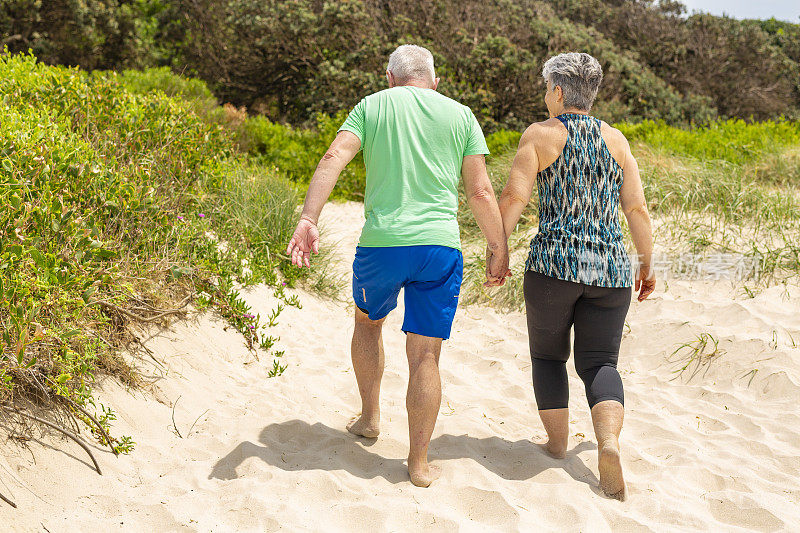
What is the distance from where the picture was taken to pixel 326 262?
6.17 meters

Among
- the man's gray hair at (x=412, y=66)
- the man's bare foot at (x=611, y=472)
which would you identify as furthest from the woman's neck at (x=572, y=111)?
the man's bare foot at (x=611, y=472)

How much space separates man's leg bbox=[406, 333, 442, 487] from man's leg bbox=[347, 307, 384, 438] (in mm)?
309

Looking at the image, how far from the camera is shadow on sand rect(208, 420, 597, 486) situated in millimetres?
3285

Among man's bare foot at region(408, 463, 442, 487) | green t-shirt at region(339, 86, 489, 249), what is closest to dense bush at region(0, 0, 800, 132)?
green t-shirt at region(339, 86, 489, 249)

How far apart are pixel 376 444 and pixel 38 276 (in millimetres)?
1830

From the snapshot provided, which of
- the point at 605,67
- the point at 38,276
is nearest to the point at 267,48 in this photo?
the point at 605,67

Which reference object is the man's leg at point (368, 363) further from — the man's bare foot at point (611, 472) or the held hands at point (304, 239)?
the man's bare foot at point (611, 472)

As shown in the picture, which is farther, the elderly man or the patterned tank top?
the patterned tank top

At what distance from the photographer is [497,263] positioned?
10.5 feet

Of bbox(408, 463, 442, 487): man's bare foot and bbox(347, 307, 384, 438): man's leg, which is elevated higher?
bbox(347, 307, 384, 438): man's leg

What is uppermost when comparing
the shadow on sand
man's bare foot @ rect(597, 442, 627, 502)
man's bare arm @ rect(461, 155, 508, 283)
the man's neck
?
the man's neck

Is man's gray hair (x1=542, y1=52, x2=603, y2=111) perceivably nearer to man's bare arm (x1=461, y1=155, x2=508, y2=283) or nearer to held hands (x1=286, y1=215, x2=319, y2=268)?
man's bare arm (x1=461, y1=155, x2=508, y2=283)

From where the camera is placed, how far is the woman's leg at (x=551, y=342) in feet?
10.3

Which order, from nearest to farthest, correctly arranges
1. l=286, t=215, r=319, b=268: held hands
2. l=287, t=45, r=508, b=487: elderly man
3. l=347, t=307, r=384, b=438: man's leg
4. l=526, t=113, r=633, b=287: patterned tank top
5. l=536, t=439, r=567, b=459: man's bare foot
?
l=286, t=215, r=319, b=268: held hands → l=287, t=45, r=508, b=487: elderly man → l=526, t=113, r=633, b=287: patterned tank top → l=347, t=307, r=384, b=438: man's leg → l=536, t=439, r=567, b=459: man's bare foot
